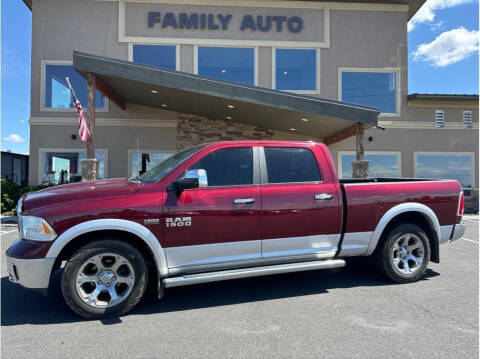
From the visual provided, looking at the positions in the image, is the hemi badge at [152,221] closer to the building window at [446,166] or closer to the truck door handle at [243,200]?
the truck door handle at [243,200]

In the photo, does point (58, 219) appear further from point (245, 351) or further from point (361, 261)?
point (361, 261)

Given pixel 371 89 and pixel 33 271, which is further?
pixel 371 89

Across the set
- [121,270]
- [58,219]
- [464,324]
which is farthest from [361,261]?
[58,219]

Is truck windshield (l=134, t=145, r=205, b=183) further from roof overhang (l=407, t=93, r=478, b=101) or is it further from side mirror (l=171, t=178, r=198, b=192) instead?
roof overhang (l=407, t=93, r=478, b=101)

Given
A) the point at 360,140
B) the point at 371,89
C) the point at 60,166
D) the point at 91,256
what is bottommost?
the point at 91,256

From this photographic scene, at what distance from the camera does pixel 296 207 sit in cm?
397

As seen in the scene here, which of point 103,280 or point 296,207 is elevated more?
point 296,207

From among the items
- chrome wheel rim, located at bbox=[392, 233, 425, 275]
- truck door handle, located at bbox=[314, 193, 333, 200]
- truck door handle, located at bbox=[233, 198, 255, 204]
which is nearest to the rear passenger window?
truck door handle, located at bbox=[314, 193, 333, 200]

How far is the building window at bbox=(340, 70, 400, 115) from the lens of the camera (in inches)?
605

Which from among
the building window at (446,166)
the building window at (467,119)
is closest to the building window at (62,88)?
the building window at (446,166)

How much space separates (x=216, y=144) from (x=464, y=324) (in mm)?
3289

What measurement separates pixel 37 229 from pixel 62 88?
13.4 metres

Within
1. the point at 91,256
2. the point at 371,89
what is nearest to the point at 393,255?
the point at 91,256

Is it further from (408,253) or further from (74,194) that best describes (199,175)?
(408,253)
